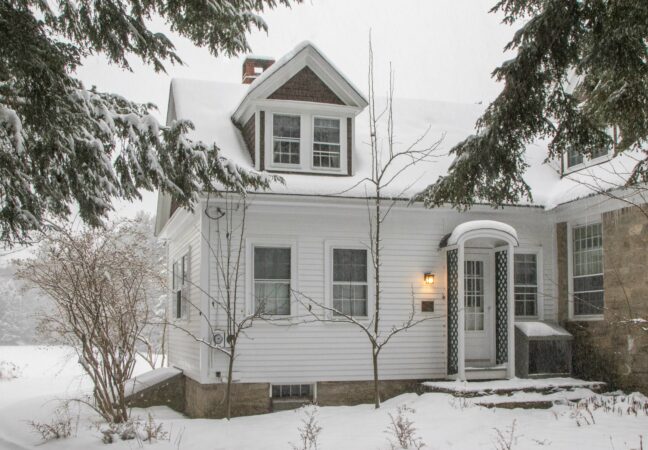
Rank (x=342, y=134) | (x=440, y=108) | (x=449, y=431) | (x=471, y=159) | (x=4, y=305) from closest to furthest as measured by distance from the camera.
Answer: (x=471, y=159), (x=449, y=431), (x=342, y=134), (x=440, y=108), (x=4, y=305)

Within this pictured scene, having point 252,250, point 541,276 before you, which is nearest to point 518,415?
point 541,276

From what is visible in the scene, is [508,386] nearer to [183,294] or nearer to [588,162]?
[588,162]

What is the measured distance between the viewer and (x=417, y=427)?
10.6 meters

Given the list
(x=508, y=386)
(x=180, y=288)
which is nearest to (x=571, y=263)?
(x=508, y=386)

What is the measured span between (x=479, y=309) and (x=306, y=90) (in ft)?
18.8

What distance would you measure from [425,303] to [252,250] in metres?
3.66

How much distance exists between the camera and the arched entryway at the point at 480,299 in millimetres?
14180

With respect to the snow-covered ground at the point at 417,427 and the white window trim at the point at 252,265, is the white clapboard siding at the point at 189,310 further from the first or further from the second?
the snow-covered ground at the point at 417,427

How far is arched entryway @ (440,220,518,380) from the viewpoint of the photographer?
14.2m

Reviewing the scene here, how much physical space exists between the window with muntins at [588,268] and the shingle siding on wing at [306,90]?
5.65 m

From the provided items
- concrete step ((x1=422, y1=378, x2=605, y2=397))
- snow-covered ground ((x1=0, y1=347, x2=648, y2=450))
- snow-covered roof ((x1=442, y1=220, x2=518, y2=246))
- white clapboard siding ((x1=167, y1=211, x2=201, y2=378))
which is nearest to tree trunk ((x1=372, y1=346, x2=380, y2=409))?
snow-covered ground ((x1=0, y1=347, x2=648, y2=450))

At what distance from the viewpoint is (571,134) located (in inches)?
350

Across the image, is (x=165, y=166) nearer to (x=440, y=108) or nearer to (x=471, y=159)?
(x=471, y=159)

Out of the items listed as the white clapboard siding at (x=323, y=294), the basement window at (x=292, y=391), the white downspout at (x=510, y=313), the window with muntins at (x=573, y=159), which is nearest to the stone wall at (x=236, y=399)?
the white clapboard siding at (x=323, y=294)
